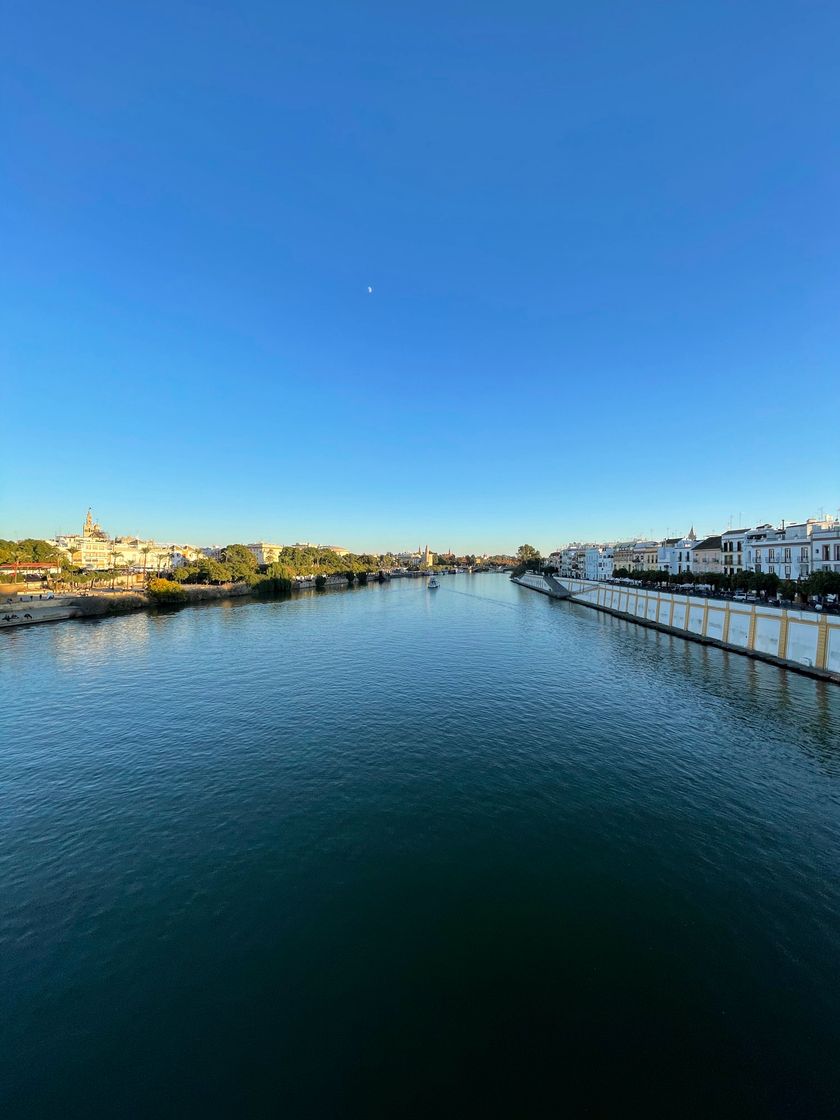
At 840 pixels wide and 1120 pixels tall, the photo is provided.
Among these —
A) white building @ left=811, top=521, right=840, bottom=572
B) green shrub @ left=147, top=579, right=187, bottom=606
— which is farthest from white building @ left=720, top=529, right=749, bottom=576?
green shrub @ left=147, top=579, right=187, bottom=606

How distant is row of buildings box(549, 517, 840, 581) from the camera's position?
180 feet

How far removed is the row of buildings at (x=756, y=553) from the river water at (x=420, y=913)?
41.4 metres

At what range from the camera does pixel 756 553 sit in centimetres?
6638

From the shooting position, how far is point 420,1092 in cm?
720

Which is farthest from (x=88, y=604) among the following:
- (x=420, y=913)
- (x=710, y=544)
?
(x=710, y=544)

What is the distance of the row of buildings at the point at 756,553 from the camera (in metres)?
54.8

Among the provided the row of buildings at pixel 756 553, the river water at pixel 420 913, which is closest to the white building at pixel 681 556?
the row of buildings at pixel 756 553

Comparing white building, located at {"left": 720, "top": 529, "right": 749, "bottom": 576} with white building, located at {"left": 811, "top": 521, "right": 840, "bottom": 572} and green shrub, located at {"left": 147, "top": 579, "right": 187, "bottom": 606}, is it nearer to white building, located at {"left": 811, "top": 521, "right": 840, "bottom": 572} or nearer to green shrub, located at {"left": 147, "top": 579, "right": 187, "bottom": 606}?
white building, located at {"left": 811, "top": 521, "right": 840, "bottom": 572}

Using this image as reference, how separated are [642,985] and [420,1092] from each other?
4.96 metres

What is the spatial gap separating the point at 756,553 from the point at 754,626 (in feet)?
113

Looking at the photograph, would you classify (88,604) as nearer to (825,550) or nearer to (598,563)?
(825,550)

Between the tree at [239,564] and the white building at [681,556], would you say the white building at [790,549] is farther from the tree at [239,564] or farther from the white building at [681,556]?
the tree at [239,564]

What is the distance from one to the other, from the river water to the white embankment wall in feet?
34.6

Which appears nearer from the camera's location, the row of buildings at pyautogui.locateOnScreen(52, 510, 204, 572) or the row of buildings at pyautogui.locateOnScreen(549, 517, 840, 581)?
the row of buildings at pyautogui.locateOnScreen(549, 517, 840, 581)
